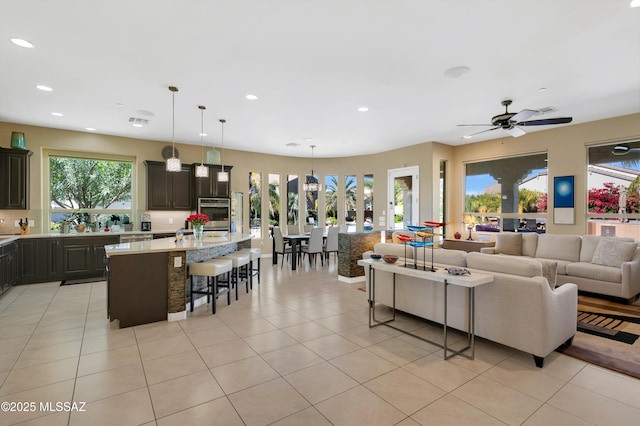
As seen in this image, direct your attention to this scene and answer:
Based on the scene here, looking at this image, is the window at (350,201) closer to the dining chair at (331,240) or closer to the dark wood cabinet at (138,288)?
the dining chair at (331,240)

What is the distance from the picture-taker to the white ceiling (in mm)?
2646

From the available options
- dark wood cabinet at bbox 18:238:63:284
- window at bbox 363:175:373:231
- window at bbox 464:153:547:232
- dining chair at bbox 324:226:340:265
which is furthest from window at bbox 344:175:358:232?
dark wood cabinet at bbox 18:238:63:284

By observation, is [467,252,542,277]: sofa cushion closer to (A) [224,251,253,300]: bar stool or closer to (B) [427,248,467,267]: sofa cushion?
(B) [427,248,467,267]: sofa cushion

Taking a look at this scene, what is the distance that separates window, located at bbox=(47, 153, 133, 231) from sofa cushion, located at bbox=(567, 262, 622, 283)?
8.62 m

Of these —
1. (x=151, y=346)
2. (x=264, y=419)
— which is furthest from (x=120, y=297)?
(x=264, y=419)

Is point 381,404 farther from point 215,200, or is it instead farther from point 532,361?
point 215,200

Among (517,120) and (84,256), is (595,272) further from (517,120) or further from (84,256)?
(84,256)

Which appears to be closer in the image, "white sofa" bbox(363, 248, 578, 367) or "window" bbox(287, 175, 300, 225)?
"white sofa" bbox(363, 248, 578, 367)

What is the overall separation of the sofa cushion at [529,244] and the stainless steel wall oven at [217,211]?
6.49 m

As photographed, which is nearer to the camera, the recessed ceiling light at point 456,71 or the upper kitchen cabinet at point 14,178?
the recessed ceiling light at point 456,71

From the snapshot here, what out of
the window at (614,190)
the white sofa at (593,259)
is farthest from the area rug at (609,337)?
the window at (614,190)

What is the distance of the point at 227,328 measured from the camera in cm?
365

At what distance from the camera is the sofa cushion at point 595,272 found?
4.59 metres

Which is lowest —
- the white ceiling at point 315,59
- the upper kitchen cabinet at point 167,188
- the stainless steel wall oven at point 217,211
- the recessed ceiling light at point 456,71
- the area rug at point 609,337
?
the area rug at point 609,337
